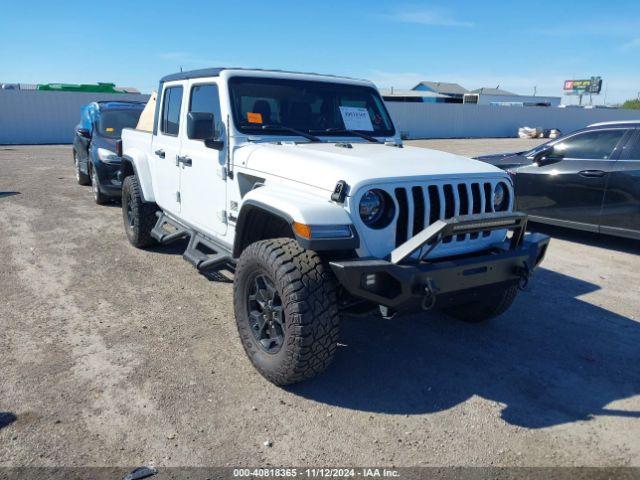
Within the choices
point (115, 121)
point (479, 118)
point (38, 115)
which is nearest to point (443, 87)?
point (479, 118)

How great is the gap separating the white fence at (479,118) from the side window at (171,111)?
23569 mm

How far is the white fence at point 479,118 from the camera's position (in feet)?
99.1

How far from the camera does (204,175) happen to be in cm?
444

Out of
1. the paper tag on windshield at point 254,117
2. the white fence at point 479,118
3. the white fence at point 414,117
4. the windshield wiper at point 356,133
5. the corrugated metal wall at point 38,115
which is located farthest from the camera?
the white fence at point 479,118

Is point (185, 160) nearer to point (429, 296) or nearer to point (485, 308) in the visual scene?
point (429, 296)

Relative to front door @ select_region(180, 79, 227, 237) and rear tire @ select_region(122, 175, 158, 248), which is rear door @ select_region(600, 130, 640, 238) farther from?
rear tire @ select_region(122, 175, 158, 248)

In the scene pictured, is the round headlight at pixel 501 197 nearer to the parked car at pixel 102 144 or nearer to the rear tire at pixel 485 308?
the rear tire at pixel 485 308

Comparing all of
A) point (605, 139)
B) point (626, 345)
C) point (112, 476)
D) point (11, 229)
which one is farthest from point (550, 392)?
point (11, 229)

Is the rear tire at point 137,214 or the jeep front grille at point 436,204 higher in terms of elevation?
the jeep front grille at point 436,204

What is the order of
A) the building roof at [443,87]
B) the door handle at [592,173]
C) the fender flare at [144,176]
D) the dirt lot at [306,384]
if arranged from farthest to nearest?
the building roof at [443,87] < the door handle at [592,173] < the fender flare at [144,176] < the dirt lot at [306,384]

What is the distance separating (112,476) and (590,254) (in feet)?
20.1

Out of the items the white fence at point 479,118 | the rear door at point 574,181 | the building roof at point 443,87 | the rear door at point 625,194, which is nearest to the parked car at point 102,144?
the rear door at point 574,181

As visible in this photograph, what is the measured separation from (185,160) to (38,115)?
2116 centimetres

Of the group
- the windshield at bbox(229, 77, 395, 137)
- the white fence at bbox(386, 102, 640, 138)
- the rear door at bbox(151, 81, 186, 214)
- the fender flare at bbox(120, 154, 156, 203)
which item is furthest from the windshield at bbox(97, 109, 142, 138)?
the white fence at bbox(386, 102, 640, 138)
